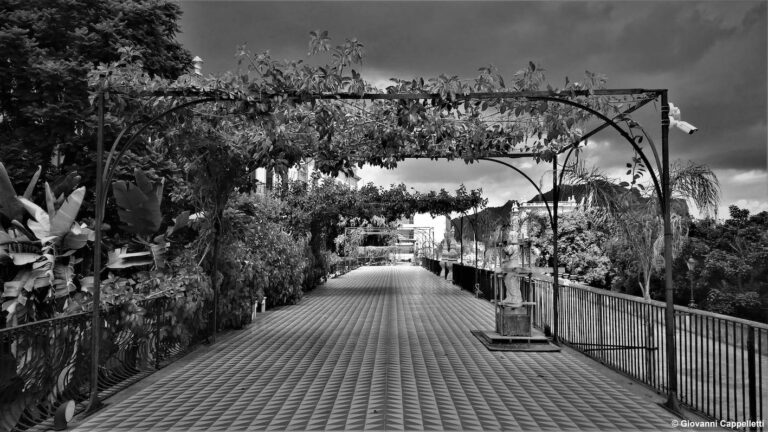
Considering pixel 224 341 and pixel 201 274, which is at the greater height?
pixel 201 274

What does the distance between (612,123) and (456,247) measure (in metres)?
37.3

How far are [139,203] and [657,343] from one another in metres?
7.06

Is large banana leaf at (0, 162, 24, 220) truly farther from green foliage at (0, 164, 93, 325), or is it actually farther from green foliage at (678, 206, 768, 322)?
green foliage at (678, 206, 768, 322)

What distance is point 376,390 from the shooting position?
19.3 feet

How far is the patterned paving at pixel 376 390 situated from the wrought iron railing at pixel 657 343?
44 centimetres

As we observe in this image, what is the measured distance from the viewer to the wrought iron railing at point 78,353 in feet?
14.8

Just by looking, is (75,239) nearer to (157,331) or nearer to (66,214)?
(66,214)

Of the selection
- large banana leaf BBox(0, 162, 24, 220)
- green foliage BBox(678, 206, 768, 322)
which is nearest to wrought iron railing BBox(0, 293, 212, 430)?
large banana leaf BBox(0, 162, 24, 220)

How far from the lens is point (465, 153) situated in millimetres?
9062

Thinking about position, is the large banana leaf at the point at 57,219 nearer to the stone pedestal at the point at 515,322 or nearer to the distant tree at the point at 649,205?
the stone pedestal at the point at 515,322

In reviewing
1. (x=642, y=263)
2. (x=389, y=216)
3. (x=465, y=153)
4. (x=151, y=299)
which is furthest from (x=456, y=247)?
(x=151, y=299)

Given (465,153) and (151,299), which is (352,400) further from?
(465,153)

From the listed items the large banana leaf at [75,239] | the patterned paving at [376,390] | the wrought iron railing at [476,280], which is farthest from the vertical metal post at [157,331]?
the wrought iron railing at [476,280]

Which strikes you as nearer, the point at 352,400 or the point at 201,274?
the point at 352,400
